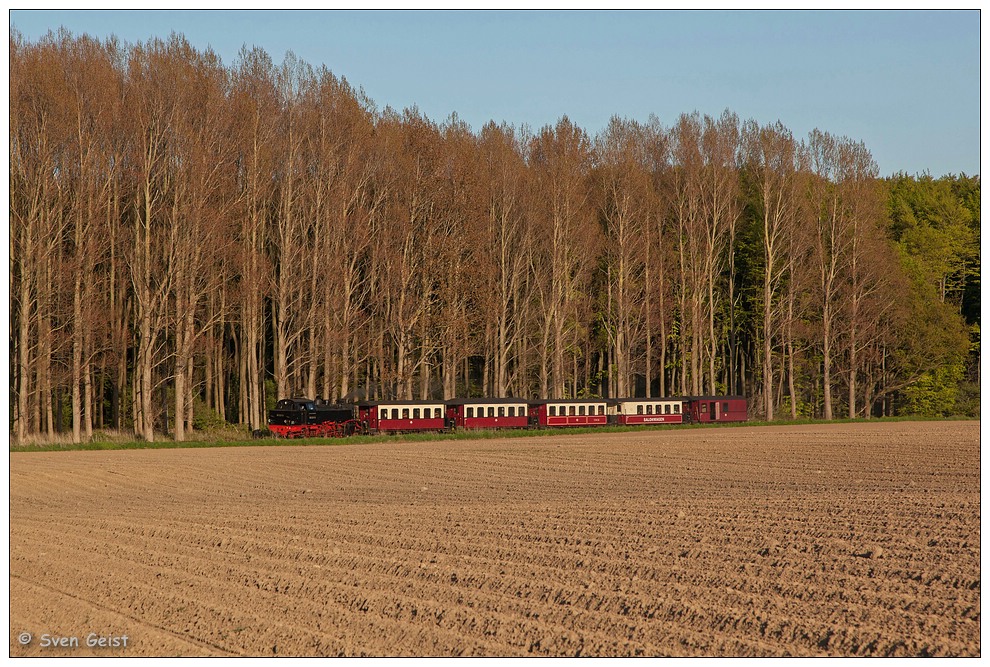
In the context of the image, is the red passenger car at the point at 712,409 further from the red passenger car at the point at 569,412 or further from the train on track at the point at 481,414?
the red passenger car at the point at 569,412

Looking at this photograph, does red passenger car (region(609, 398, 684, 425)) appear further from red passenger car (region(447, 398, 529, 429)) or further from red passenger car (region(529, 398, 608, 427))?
red passenger car (region(447, 398, 529, 429))

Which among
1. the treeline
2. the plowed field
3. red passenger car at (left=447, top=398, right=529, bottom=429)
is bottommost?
the plowed field

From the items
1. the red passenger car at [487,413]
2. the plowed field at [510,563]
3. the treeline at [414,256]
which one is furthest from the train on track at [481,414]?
the plowed field at [510,563]

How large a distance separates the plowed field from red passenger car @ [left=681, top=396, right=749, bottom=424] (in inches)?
1142

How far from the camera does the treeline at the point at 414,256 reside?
4562 cm

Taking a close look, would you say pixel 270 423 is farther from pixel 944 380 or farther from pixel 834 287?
pixel 944 380

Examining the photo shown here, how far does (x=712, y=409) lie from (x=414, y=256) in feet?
60.1

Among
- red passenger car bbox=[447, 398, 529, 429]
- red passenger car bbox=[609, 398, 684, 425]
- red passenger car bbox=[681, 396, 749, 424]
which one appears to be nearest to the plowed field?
red passenger car bbox=[447, 398, 529, 429]

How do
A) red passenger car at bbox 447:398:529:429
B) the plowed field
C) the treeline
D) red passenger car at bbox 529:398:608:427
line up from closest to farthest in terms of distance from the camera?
the plowed field → the treeline → red passenger car at bbox 447:398:529:429 → red passenger car at bbox 529:398:608:427

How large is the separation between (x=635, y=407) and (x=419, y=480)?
29476 mm

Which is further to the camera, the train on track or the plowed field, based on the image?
the train on track

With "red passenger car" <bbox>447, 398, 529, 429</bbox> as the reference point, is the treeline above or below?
above

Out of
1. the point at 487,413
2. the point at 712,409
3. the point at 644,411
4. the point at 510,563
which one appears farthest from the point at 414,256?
the point at 510,563

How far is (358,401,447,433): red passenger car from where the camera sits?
5041 centimetres
